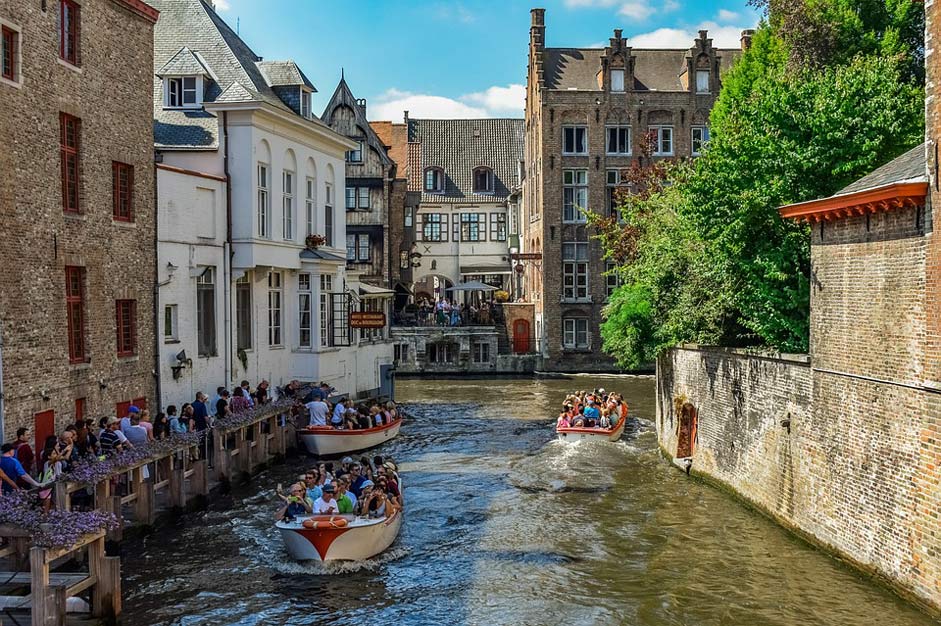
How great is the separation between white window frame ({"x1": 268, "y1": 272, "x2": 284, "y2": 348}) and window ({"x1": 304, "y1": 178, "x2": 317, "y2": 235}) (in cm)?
255

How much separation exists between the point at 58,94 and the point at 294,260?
12439 mm

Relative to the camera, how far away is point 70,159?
21.2 m

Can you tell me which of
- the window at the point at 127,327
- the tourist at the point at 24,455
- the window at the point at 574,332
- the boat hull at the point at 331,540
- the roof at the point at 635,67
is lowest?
the boat hull at the point at 331,540

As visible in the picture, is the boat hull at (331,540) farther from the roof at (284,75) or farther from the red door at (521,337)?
the red door at (521,337)

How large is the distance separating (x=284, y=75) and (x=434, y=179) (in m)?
34.7

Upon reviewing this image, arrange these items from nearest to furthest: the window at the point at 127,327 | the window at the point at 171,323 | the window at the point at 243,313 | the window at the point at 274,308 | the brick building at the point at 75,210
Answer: the brick building at the point at 75,210 → the window at the point at 127,327 → the window at the point at 171,323 → the window at the point at 243,313 → the window at the point at 274,308

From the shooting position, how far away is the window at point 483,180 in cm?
6900

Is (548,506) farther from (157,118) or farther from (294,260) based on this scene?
(157,118)

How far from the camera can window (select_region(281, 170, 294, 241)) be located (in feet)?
105

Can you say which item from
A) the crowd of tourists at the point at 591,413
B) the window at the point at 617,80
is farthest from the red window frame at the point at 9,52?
the window at the point at 617,80

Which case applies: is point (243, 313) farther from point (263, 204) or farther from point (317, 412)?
point (317, 412)

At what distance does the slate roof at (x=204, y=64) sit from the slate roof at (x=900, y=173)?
17.5 metres

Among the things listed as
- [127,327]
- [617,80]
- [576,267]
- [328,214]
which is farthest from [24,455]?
[617,80]

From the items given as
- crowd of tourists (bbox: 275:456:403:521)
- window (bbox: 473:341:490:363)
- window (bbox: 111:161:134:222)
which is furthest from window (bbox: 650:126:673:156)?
crowd of tourists (bbox: 275:456:403:521)
